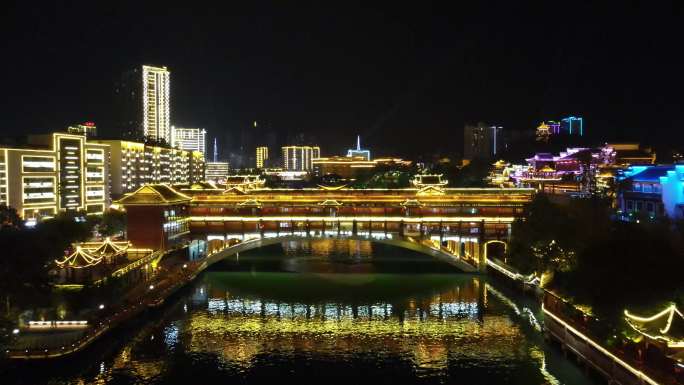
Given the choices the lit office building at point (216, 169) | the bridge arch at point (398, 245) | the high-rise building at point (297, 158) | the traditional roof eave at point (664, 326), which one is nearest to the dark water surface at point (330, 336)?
the bridge arch at point (398, 245)

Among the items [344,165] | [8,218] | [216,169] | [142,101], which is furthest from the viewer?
[216,169]

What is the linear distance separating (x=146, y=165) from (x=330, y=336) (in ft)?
145

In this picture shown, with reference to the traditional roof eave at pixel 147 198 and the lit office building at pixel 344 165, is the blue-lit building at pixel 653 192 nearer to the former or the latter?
the traditional roof eave at pixel 147 198

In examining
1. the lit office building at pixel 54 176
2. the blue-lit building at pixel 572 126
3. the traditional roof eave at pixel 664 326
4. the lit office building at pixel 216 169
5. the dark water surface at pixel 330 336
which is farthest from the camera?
the lit office building at pixel 216 169

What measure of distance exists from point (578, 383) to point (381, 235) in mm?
13465

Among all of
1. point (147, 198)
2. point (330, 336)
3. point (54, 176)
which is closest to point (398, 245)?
point (330, 336)

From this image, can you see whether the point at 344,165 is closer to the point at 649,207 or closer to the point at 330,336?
the point at 649,207

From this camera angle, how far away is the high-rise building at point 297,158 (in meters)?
137

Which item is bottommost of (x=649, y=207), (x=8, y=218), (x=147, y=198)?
(x=8, y=218)

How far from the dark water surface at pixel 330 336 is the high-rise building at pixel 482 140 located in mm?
67283

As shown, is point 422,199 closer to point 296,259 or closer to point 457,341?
point 296,259

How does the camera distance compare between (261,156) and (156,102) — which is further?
(261,156)

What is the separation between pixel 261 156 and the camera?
142625 mm

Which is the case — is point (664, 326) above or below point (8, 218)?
below
